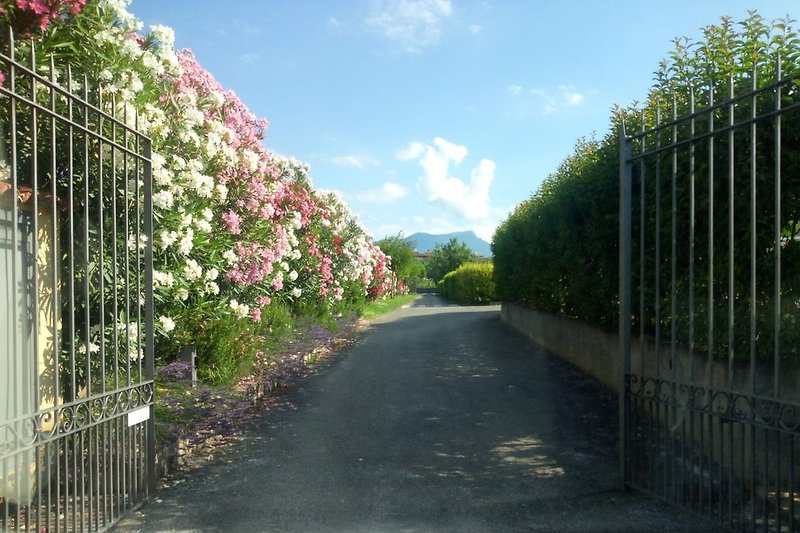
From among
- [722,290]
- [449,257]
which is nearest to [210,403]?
[722,290]

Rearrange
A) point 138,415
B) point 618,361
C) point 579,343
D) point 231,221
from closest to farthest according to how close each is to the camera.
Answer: point 138,415, point 618,361, point 231,221, point 579,343

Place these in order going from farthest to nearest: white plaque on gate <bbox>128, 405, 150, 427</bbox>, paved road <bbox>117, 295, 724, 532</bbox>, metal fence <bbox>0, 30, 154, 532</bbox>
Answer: white plaque on gate <bbox>128, 405, 150, 427</bbox> → paved road <bbox>117, 295, 724, 532</bbox> → metal fence <bbox>0, 30, 154, 532</bbox>

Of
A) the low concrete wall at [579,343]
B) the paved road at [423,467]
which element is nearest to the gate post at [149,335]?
the paved road at [423,467]

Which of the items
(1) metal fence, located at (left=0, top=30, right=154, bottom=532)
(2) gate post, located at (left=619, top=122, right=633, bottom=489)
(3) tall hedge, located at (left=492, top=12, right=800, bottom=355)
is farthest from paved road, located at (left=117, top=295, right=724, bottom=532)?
(3) tall hedge, located at (left=492, top=12, right=800, bottom=355)

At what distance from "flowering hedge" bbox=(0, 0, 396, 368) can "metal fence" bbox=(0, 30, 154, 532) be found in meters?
0.29

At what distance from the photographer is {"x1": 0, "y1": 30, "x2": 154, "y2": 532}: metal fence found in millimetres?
3779

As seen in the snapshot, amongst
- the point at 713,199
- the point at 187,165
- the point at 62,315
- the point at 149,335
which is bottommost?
the point at 149,335

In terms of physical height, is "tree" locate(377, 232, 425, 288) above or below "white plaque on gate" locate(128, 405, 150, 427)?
above

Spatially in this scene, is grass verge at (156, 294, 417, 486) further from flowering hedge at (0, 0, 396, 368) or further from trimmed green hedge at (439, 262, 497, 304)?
trimmed green hedge at (439, 262, 497, 304)

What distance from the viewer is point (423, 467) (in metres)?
5.85

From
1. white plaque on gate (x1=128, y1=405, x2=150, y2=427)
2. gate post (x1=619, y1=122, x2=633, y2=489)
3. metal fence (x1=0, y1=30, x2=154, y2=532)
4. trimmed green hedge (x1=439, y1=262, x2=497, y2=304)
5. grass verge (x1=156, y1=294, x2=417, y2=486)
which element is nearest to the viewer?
metal fence (x1=0, y1=30, x2=154, y2=532)

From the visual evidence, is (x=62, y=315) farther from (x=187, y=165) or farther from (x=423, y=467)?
(x=423, y=467)

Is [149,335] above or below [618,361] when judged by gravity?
above

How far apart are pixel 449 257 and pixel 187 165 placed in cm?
5744
